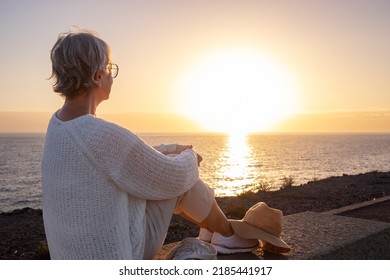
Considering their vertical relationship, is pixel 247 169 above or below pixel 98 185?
below

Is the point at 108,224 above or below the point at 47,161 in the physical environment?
below

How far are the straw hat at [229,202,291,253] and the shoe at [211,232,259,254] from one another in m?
0.06

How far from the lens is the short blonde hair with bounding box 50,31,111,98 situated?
6.00 ft

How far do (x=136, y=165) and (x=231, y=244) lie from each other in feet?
3.51

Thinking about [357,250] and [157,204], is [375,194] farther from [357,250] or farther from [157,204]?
[157,204]

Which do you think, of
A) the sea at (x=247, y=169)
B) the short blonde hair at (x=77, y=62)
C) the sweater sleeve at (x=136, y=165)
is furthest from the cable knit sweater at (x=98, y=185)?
the sea at (x=247, y=169)

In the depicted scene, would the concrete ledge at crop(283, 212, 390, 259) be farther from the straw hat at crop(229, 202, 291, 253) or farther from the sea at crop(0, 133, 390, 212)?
the sea at crop(0, 133, 390, 212)

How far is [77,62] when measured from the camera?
183cm

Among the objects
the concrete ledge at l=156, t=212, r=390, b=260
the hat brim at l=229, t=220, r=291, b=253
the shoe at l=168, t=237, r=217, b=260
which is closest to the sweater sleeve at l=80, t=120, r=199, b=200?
the shoe at l=168, t=237, r=217, b=260

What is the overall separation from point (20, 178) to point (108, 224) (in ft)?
67.7

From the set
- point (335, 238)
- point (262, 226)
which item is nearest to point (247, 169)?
point (335, 238)

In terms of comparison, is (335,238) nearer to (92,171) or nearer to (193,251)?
(193,251)

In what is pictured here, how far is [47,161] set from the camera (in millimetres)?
1928
